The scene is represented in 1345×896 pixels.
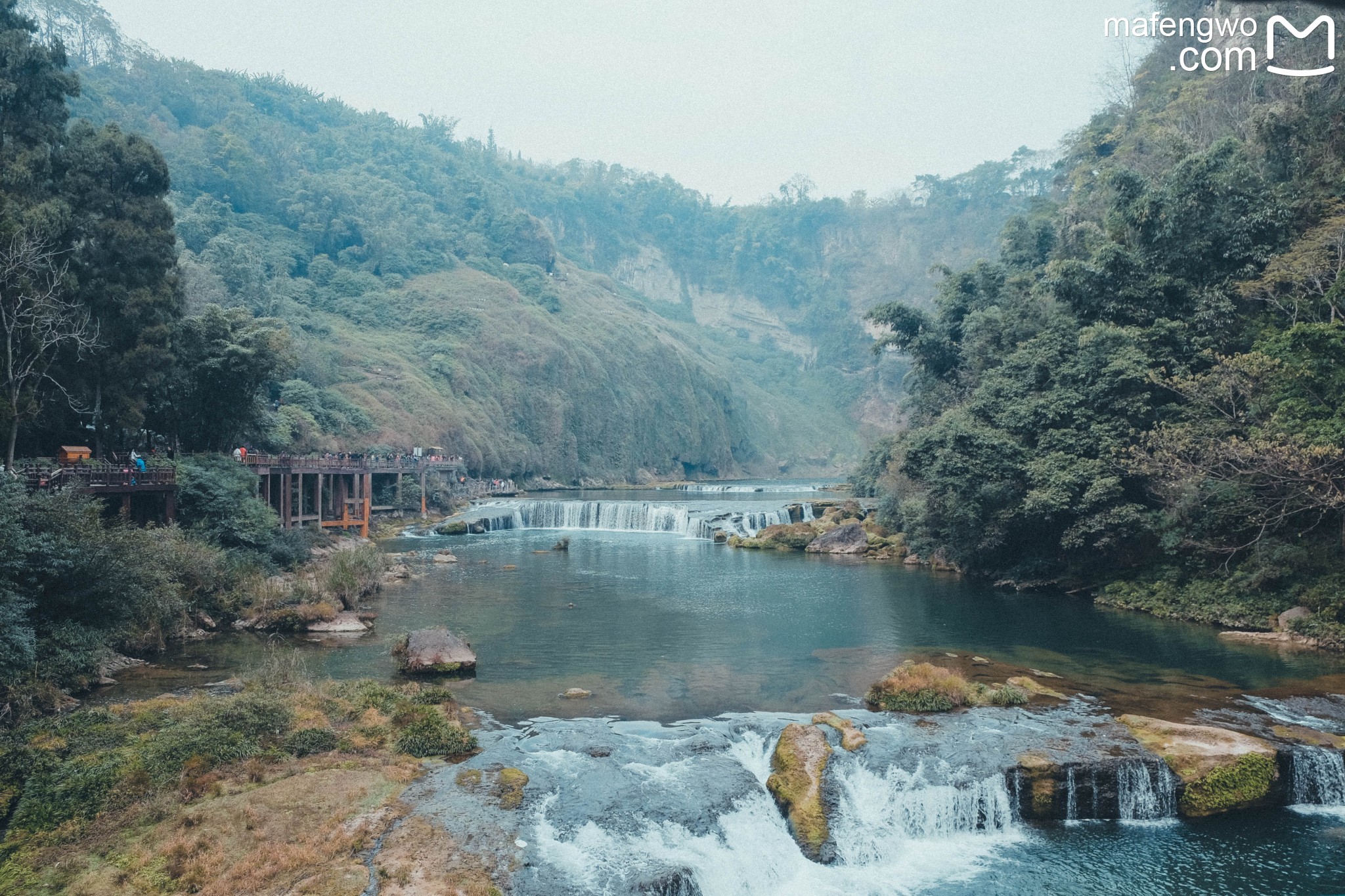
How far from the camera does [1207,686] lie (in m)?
17.2

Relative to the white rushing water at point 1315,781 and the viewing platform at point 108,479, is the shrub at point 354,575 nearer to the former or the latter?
the viewing platform at point 108,479

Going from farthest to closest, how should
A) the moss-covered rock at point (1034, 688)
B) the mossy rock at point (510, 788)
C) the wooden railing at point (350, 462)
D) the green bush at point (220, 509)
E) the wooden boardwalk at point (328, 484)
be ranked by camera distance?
the wooden boardwalk at point (328, 484) → the wooden railing at point (350, 462) → the green bush at point (220, 509) → the moss-covered rock at point (1034, 688) → the mossy rock at point (510, 788)

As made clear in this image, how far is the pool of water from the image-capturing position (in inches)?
674

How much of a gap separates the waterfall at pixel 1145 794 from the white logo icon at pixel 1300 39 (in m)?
24.5

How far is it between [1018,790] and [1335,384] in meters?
16.1

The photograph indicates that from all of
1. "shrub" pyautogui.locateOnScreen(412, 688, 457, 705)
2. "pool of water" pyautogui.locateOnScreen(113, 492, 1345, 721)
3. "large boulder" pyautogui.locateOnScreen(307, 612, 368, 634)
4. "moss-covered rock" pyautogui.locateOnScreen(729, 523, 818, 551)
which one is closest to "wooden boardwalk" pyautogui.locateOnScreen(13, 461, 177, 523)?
"pool of water" pyautogui.locateOnScreen(113, 492, 1345, 721)

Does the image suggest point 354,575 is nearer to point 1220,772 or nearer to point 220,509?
point 220,509

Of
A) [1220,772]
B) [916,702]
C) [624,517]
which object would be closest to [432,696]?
[916,702]

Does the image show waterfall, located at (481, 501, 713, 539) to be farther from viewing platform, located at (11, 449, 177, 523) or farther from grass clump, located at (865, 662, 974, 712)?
grass clump, located at (865, 662, 974, 712)

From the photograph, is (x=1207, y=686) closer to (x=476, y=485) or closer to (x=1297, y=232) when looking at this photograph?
(x=1297, y=232)

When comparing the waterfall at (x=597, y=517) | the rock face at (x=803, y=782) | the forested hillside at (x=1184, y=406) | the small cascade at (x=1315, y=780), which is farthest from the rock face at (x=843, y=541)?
the small cascade at (x=1315, y=780)

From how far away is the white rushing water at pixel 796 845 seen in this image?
10.5 m

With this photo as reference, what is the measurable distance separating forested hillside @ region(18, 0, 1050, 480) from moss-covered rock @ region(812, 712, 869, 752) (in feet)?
81.9

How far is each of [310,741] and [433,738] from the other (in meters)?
1.89
